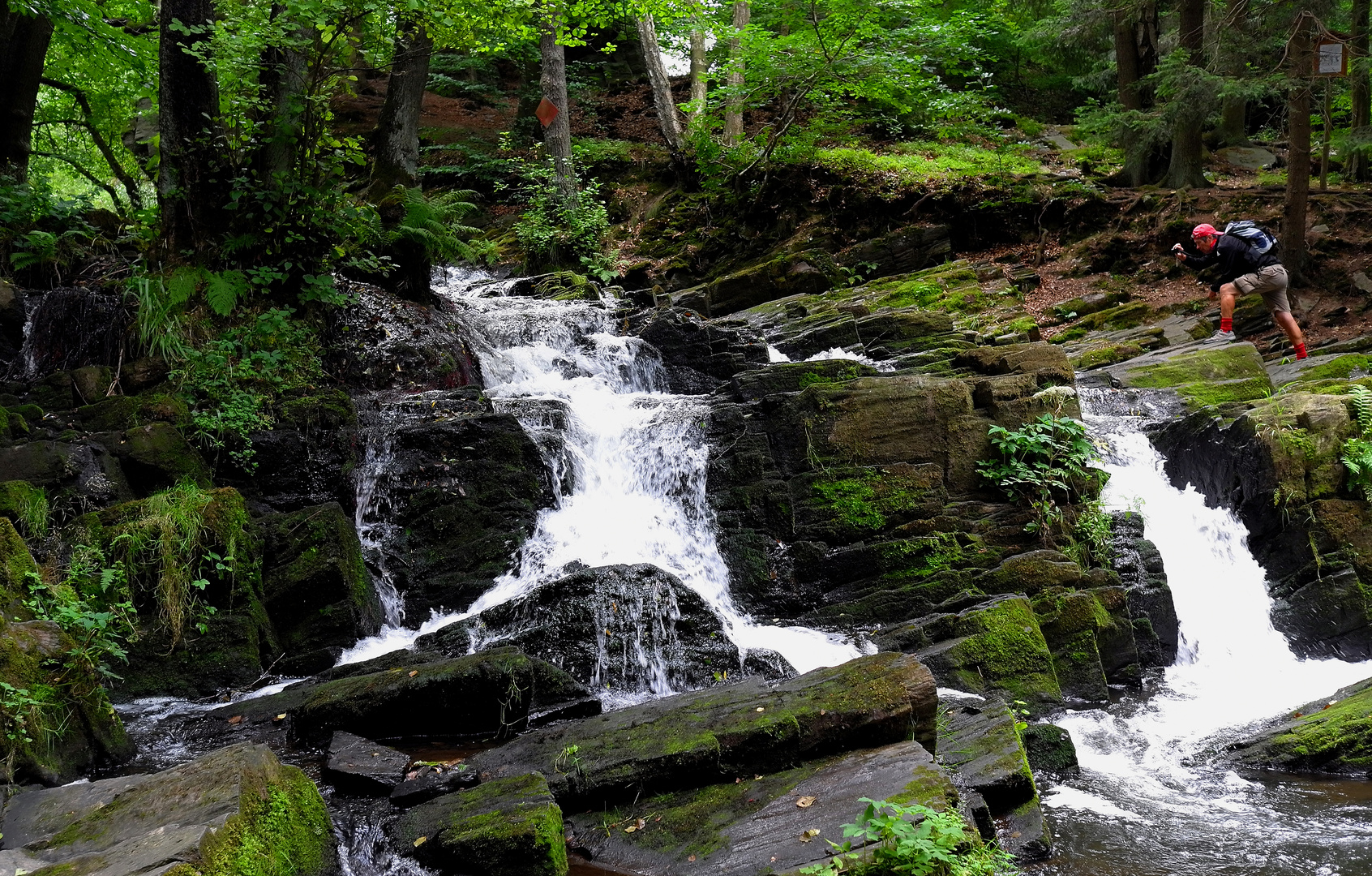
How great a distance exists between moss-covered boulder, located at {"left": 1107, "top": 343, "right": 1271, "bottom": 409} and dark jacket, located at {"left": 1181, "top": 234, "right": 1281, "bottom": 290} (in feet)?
3.06

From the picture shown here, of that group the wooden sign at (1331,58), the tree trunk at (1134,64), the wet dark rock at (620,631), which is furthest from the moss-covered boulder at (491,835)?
the tree trunk at (1134,64)

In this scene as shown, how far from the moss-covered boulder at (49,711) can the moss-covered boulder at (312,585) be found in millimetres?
1851

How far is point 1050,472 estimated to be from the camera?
8.74 metres

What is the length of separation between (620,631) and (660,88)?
1573cm

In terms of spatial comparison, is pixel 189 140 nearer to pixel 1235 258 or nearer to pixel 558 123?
pixel 558 123

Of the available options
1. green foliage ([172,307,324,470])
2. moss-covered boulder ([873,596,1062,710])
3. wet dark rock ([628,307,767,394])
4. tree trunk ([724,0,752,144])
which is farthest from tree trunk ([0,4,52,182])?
moss-covered boulder ([873,596,1062,710])

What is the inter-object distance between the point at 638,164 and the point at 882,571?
619 inches

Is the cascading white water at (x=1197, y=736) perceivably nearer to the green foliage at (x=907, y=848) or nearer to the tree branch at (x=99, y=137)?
the green foliage at (x=907, y=848)

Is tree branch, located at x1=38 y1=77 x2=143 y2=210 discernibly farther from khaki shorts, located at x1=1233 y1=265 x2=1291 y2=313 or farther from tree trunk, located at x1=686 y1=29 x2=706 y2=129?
khaki shorts, located at x1=1233 y1=265 x2=1291 y2=313

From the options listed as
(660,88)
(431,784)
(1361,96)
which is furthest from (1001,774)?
(660,88)

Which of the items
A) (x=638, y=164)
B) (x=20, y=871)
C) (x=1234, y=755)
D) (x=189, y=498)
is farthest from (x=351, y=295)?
(x=638, y=164)

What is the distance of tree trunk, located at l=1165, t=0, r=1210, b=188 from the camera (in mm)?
14930

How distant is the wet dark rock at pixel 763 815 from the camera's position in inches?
161

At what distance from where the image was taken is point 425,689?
5758mm
